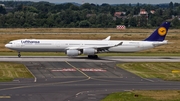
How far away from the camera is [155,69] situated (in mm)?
67812

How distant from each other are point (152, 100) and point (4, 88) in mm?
14871

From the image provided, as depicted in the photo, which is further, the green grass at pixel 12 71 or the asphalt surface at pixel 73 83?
the green grass at pixel 12 71

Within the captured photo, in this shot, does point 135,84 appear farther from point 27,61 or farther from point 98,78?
point 27,61

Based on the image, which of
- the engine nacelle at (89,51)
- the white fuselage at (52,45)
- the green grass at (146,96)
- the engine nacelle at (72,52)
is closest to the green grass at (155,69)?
the engine nacelle at (89,51)

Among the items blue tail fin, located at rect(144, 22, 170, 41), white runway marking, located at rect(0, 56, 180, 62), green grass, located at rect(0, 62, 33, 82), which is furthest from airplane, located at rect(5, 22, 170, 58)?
green grass, located at rect(0, 62, 33, 82)

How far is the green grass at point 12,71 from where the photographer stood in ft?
190

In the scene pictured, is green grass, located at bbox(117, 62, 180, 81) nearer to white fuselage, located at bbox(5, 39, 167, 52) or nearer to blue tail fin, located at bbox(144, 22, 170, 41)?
white fuselage, located at bbox(5, 39, 167, 52)

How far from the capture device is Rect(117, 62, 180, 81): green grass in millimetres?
60531

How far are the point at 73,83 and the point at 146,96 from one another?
34.5 feet

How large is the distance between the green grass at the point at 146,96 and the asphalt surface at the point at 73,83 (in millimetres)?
1363

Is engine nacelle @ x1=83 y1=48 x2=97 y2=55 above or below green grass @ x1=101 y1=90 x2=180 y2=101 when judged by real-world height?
below

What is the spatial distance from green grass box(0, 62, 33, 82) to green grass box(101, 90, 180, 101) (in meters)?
14.9

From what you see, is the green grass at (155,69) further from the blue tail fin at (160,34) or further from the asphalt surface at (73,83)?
the blue tail fin at (160,34)

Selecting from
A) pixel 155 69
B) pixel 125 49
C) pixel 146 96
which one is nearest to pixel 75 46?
pixel 125 49
